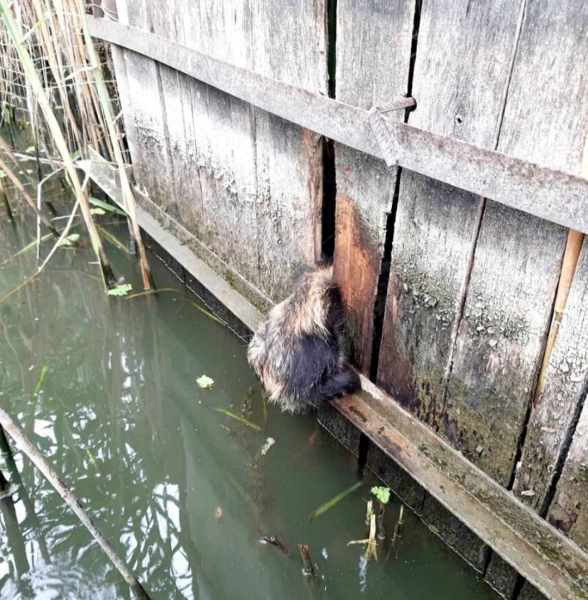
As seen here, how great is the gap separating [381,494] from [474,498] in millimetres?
618

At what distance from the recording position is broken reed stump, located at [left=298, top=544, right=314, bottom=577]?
247 centimetres

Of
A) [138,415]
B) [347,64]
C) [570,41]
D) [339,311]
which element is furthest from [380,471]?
[570,41]

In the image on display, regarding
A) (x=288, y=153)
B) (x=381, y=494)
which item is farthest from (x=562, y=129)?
(x=381, y=494)

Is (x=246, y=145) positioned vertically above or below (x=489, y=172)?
below

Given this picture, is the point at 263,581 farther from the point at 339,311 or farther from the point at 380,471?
the point at 339,311

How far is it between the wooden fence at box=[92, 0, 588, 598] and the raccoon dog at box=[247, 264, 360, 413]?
3.4 inches

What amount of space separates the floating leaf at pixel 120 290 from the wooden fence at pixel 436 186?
1.30 meters

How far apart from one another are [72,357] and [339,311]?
1.97 meters

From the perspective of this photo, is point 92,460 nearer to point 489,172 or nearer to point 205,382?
point 205,382

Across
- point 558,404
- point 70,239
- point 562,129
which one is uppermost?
point 562,129

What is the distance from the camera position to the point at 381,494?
2.84m

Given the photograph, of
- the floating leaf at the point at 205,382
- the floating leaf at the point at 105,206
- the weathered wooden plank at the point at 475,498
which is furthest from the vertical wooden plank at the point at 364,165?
the floating leaf at the point at 105,206

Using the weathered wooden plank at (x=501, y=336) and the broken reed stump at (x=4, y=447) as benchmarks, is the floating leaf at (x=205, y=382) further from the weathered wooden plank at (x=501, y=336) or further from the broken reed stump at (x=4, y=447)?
the weathered wooden plank at (x=501, y=336)

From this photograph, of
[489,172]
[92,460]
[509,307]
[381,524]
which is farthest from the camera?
[92,460]
